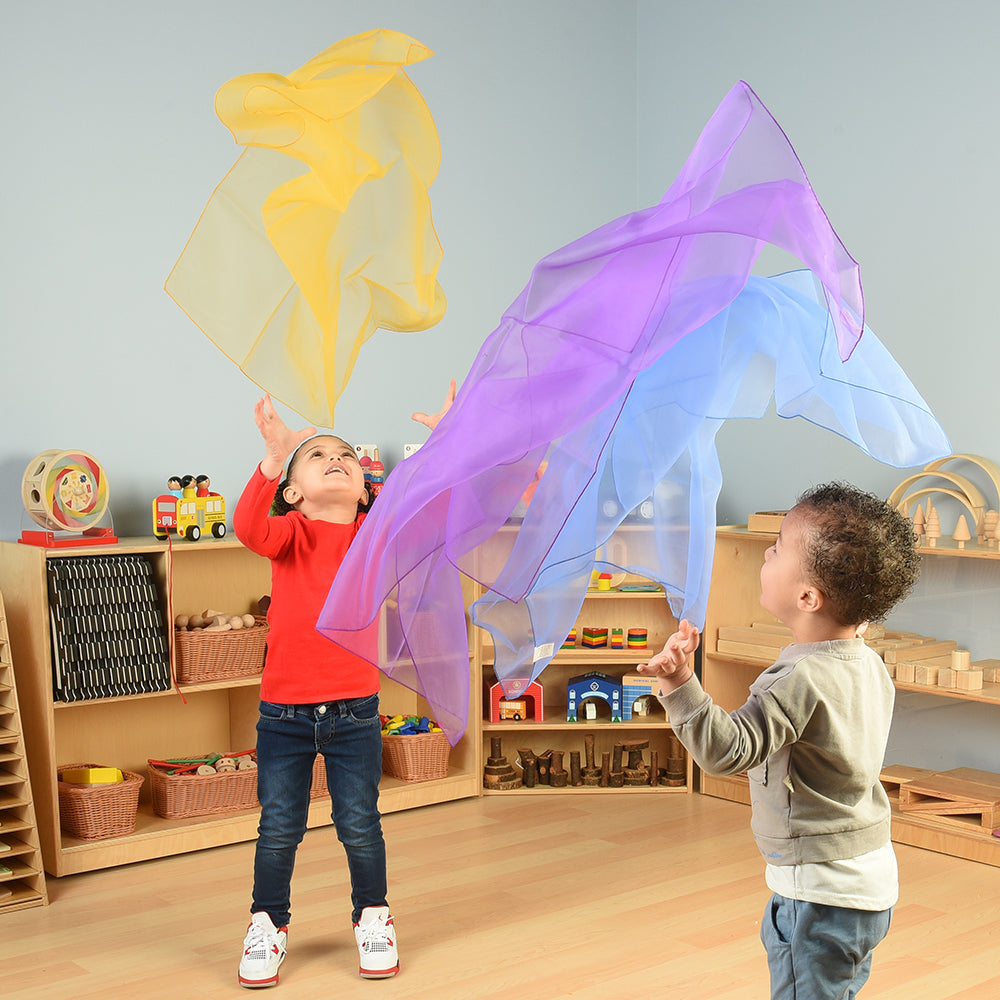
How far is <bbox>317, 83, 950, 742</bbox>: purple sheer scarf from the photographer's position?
163cm

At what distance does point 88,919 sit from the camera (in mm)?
2990

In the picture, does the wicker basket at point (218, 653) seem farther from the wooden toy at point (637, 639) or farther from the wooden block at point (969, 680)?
the wooden block at point (969, 680)

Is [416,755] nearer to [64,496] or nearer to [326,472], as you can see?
[64,496]

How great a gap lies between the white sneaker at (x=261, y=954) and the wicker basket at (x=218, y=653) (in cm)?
108

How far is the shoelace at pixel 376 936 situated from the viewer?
8.68ft

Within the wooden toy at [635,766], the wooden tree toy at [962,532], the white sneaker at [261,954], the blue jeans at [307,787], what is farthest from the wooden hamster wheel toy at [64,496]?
the wooden tree toy at [962,532]

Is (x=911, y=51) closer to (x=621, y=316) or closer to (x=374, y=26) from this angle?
(x=374, y=26)

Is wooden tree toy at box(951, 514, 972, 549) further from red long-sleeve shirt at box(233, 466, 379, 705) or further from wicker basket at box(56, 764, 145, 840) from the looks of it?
wicker basket at box(56, 764, 145, 840)

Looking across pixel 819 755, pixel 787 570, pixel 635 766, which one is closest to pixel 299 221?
pixel 787 570

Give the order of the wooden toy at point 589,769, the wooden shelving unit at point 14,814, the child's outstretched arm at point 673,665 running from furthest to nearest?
the wooden toy at point 589,769, the wooden shelving unit at point 14,814, the child's outstretched arm at point 673,665

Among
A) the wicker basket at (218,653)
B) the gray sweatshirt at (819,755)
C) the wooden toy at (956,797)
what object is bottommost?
the wooden toy at (956,797)

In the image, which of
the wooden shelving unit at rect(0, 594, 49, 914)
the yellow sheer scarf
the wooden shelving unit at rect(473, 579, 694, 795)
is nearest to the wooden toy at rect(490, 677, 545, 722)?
the wooden shelving unit at rect(473, 579, 694, 795)

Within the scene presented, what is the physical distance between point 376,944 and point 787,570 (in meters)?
1.46

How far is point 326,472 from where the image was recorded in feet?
8.86
